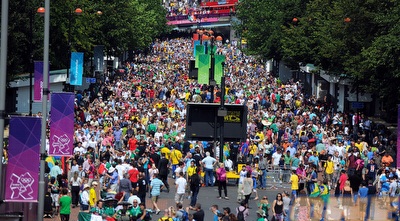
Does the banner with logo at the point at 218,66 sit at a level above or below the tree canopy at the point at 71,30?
below

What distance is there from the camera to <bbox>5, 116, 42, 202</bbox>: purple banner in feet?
75.2

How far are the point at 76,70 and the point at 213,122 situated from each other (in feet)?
49.9

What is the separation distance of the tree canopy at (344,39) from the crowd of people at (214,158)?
7.33ft

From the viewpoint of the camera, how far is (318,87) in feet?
257

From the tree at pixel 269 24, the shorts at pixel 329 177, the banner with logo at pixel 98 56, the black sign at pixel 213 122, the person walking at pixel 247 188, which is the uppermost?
the tree at pixel 269 24

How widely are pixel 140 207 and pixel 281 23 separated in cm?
6216

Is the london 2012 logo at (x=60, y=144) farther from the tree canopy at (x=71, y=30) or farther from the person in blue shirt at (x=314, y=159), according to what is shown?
the tree canopy at (x=71, y=30)

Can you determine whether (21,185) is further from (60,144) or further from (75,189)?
(75,189)

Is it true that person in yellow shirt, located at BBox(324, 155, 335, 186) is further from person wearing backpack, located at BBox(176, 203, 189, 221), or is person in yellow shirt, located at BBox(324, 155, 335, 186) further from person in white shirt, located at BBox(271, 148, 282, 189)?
person wearing backpack, located at BBox(176, 203, 189, 221)

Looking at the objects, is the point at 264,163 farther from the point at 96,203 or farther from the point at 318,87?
the point at 318,87

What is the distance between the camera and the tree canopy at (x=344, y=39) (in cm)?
5316

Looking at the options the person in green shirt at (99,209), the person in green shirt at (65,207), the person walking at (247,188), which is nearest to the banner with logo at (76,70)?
the person walking at (247,188)

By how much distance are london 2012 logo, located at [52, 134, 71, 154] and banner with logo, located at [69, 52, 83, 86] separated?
27.3 meters

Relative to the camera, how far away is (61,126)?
29.3 m
